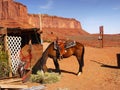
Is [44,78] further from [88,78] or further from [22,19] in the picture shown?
[22,19]

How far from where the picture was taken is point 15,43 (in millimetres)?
13539

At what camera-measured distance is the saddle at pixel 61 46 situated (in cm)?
1362

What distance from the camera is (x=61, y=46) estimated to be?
13.8 m

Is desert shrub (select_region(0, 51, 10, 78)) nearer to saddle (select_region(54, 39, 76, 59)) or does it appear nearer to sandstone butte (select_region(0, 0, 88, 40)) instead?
saddle (select_region(54, 39, 76, 59))

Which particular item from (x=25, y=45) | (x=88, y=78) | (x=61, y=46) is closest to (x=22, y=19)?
(x=25, y=45)

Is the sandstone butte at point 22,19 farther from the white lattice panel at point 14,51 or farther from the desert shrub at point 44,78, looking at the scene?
the desert shrub at point 44,78

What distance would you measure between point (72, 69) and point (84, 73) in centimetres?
164

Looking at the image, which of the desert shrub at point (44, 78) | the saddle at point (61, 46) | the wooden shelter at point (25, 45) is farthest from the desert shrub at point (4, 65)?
the saddle at point (61, 46)

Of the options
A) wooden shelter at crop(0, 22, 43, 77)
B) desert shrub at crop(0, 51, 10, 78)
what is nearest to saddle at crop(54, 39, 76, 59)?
wooden shelter at crop(0, 22, 43, 77)

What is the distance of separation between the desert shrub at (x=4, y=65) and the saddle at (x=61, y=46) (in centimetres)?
269

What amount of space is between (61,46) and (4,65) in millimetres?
3220

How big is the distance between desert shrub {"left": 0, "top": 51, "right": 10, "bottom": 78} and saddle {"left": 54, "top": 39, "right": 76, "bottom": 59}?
2689 millimetres

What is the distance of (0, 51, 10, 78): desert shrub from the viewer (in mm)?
11904

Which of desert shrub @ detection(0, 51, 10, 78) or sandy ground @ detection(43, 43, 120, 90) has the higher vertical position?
desert shrub @ detection(0, 51, 10, 78)
